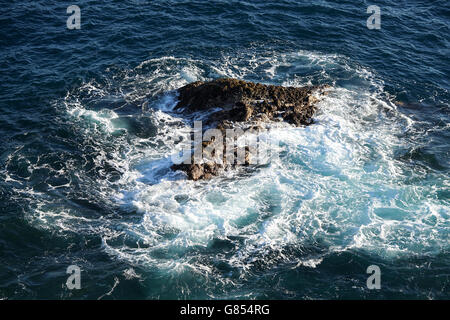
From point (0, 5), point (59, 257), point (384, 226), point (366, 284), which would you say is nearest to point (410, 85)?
point (384, 226)

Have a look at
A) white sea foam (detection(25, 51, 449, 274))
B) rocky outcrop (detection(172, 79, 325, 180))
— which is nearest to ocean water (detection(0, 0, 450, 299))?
white sea foam (detection(25, 51, 449, 274))

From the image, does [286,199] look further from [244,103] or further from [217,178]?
[244,103]

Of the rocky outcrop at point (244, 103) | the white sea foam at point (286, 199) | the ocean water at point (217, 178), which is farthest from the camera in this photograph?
the rocky outcrop at point (244, 103)

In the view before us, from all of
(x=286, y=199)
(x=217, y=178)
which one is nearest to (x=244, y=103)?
(x=217, y=178)

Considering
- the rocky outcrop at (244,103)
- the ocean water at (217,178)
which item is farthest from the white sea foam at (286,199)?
the rocky outcrop at (244,103)

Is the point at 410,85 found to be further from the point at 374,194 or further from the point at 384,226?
the point at 384,226

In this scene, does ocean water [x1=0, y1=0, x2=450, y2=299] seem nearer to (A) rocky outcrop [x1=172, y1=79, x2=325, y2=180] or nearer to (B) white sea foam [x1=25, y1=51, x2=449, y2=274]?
(B) white sea foam [x1=25, y1=51, x2=449, y2=274]

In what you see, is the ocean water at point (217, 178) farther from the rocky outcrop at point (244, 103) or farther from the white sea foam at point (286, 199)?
the rocky outcrop at point (244, 103)
